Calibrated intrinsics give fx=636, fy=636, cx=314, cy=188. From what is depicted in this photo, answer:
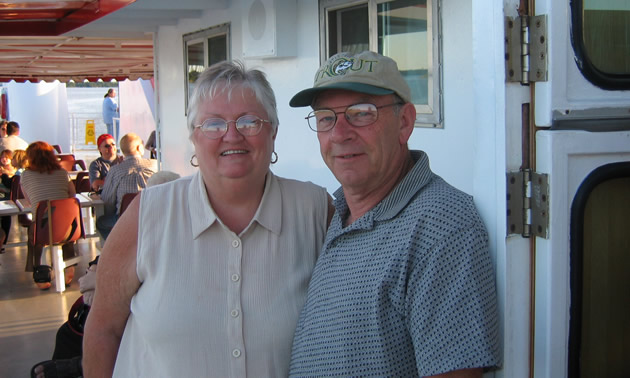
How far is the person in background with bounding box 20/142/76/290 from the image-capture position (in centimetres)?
686

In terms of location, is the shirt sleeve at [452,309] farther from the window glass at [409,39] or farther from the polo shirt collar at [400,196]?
the window glass at [409,39]

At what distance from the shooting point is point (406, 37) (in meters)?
4.20

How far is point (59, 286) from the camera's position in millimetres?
6750

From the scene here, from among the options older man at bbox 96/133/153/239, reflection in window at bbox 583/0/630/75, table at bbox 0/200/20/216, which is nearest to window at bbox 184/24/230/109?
older man at bbox 96/133/153/239

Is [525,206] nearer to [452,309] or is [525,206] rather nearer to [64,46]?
[452,309]

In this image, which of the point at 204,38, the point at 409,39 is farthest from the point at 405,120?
the point at 204,38

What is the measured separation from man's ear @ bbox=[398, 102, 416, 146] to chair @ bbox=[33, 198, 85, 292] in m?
5.80

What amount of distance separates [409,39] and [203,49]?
3.73 meters

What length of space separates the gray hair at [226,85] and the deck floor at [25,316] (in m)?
3.77

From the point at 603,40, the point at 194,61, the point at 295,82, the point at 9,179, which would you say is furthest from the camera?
the point at 9,179

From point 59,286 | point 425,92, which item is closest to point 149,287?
point 425,92

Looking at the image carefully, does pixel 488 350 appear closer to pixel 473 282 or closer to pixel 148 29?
pixel 473 282

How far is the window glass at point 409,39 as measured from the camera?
13.3 ft

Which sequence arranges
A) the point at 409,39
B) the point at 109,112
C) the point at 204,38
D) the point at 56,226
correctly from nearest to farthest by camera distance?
the point at 409,39, the point at 56,226, the point at 204,38, the point at 109,112
